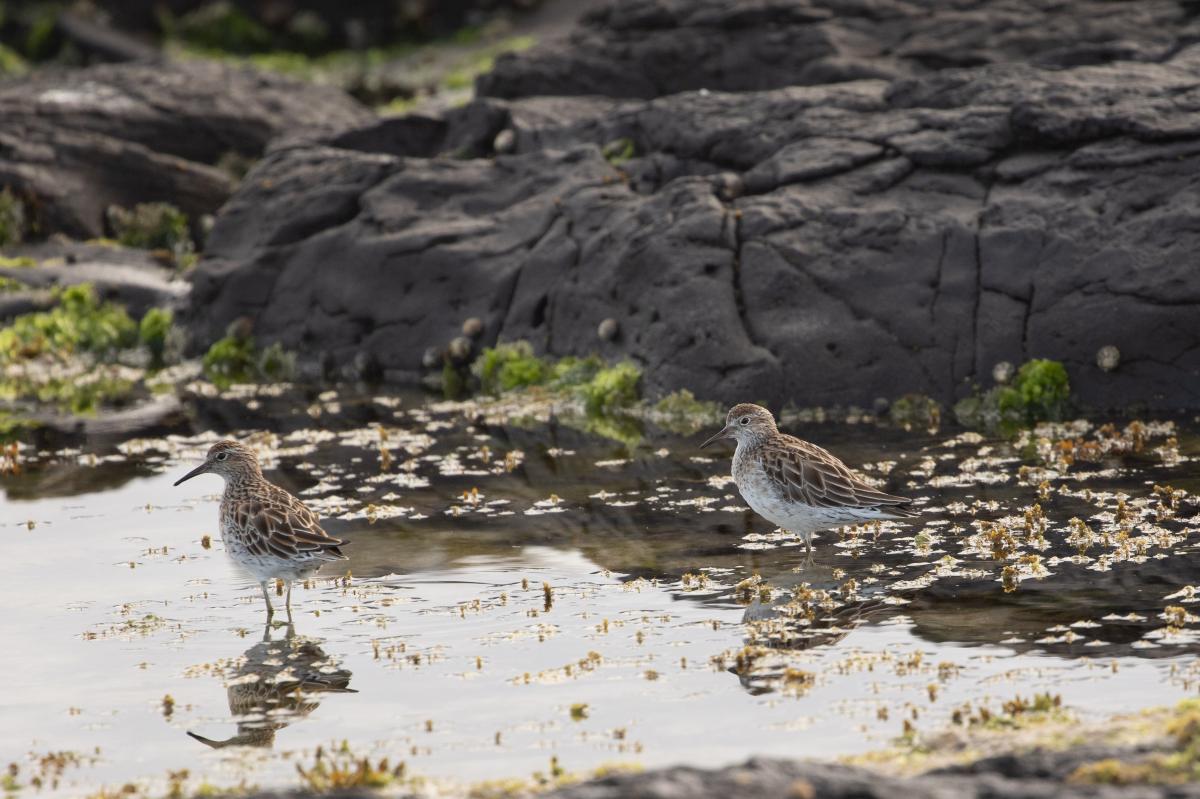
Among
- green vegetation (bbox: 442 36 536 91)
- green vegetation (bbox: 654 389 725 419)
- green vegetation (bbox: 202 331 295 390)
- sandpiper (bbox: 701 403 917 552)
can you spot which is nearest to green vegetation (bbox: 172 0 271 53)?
green vegetation (bbox: 442 36 536 91)

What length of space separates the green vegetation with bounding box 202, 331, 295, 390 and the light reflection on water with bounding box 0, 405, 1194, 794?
475 inches

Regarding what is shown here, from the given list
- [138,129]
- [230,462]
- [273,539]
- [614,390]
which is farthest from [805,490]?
[138,129]

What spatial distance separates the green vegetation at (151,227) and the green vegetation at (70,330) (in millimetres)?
3831

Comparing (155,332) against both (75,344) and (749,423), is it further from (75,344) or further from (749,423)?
(749,423)

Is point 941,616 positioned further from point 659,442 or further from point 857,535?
point 659,442

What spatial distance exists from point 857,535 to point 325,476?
24.3ft

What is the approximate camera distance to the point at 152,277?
3428cm

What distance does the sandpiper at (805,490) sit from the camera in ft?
49.0

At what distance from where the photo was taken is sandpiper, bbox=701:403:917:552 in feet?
49.0

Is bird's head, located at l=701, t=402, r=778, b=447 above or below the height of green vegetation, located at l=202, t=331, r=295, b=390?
above

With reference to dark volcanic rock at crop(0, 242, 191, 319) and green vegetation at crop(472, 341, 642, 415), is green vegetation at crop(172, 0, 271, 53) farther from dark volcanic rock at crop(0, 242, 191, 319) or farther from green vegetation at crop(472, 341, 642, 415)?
green vegetation at crop(472, 341, 642, 415)

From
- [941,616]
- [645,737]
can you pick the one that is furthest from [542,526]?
[645,737]

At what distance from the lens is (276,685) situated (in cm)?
1236

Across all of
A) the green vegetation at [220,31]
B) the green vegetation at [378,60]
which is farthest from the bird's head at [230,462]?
the green vegetation at [220,31]
